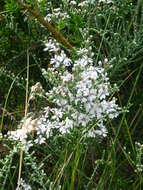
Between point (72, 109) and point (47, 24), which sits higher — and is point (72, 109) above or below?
below

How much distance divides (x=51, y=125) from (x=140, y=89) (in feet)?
2.01

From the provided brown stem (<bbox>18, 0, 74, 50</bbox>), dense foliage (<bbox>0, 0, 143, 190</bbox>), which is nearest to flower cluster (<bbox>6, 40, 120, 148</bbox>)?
dense foliage (<bbox>0, 0, 143, 190</bbox>)

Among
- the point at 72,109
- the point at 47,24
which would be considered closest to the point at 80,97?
the point at 72,109

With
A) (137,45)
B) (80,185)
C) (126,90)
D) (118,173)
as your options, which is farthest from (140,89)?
(80,185)

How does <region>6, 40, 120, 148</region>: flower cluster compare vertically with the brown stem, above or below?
below

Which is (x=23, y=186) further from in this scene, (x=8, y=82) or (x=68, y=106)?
(x=8, y=82)

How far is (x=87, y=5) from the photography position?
2.13 meters

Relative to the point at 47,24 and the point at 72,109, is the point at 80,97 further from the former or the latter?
the point at 47,24

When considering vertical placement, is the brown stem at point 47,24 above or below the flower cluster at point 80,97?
above

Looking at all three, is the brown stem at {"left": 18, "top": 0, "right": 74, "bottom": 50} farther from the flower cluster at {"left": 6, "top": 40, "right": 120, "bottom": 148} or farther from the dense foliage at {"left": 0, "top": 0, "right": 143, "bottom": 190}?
the flower cluster at {"left": 6, "top": 40, "right": 120, "bottom": 148}

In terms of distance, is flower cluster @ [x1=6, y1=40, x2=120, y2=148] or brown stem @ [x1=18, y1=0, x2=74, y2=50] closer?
flower cluster @ [x1=6, y1=40, x2=120, y2=148]

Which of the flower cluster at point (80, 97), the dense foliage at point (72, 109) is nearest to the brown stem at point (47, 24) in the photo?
the dense foliage at point (72, 109)

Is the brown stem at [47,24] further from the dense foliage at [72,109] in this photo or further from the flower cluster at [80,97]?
the flower cluster at [80,97]

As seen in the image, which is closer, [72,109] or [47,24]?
[72,109]
